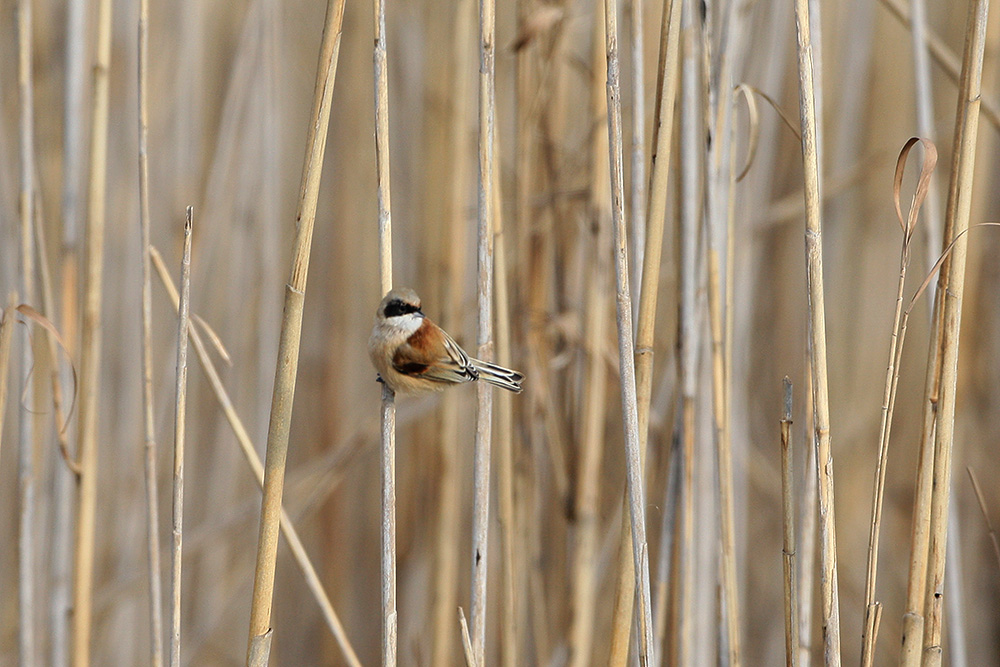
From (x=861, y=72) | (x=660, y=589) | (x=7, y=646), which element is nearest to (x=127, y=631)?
(x=7, y=646)

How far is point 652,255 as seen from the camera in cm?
107

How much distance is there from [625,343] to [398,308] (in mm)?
367

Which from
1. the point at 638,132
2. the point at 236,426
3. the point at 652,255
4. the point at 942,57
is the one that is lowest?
the point at 236,426

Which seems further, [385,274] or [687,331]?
[687,331]

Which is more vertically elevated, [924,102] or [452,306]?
[924,102]

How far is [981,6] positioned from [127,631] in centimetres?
204

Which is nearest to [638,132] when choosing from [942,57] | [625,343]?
[625,343]

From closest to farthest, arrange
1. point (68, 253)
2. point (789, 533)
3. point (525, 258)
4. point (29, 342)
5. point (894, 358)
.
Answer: point (894, 358), point (789, 533), point (29, 342), point (68, 253), point (525, 258)

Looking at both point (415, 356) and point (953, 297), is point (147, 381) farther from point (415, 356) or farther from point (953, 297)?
point (953, 297)

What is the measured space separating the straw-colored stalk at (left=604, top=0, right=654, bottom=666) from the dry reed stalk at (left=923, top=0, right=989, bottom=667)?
34cm

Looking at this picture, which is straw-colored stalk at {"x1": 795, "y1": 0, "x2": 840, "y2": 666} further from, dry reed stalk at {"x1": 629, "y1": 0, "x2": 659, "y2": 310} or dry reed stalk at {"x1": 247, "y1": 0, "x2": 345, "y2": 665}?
dry reed stalk at {"x1": 247, "y1": 0, "x2": 345, "y2": 665}

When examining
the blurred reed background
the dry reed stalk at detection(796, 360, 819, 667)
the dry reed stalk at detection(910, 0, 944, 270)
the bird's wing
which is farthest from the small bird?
the dry reed stalk at detection(910, 0, 944, 270)

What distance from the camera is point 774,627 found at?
2.08 metres

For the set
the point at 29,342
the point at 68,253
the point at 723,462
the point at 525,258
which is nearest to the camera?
the point at 723,462
